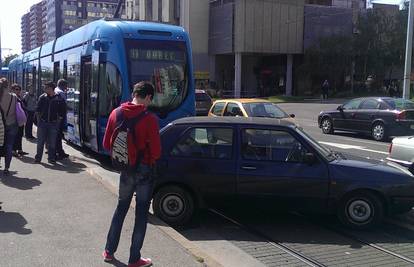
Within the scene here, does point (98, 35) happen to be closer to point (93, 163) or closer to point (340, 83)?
point (93, 163)

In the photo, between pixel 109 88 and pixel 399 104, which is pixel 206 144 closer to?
pixel 109 88

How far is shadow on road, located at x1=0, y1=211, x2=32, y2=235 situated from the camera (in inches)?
238

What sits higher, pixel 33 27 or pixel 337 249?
pixel 33 27

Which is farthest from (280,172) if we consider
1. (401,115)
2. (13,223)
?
(401,115)

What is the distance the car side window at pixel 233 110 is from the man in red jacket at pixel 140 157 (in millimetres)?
10128

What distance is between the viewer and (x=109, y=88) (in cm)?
1161

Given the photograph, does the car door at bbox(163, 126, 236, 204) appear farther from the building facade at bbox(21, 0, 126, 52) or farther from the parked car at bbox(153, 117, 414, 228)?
the building facade at bbox(21, 0, 126, 52)

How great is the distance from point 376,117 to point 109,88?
10608 millimetres

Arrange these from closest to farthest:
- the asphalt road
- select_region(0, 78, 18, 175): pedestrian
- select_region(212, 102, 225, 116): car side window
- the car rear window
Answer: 1. select_region(0, 78, 18, 175): pedestrian
2. the asphalt road
3. select_region(212, 102, 225, 116): car side window
4. the car rear window

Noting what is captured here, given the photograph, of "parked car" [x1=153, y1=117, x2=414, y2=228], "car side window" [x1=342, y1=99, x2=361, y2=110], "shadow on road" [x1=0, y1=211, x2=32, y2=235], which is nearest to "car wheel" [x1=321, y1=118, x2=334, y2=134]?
"car side window" [x1=342, y1=99, x2=361, y2=110]

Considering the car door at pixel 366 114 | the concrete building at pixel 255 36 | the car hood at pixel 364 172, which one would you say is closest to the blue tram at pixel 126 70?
the car hood at pixel 364 172

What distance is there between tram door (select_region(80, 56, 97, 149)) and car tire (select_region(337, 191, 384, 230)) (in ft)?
21.6

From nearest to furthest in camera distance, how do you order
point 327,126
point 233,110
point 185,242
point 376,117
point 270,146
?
point 185,242, point 270,146, point 233,110, point 376,117, point 327,126

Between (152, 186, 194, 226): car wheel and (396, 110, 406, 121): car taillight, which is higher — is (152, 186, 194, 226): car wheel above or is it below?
below
